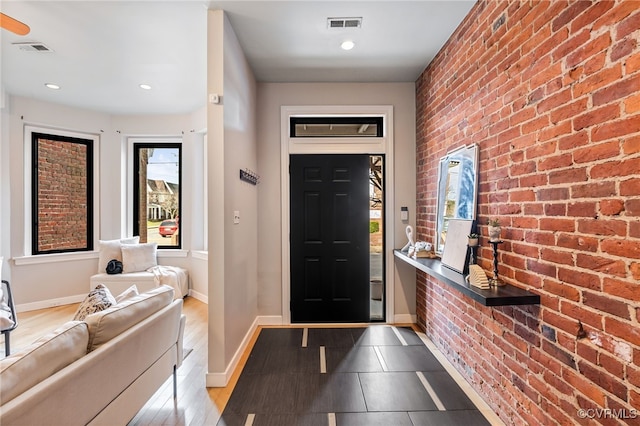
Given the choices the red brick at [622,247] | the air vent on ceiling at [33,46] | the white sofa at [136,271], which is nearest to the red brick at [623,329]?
the red brick at [622,247]

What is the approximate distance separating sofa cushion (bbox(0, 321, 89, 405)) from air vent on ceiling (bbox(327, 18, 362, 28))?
2.65 m

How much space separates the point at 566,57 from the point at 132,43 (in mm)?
3358

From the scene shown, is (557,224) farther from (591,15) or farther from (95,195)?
(95,195)

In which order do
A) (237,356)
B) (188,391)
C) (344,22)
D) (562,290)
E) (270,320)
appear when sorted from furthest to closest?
1. (270,320)
2. (237,356)
3. (344,22)
4. (188,391)
5. (562,290)

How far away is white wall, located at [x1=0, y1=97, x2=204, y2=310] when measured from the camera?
13.4 feet

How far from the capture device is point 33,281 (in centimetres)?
423

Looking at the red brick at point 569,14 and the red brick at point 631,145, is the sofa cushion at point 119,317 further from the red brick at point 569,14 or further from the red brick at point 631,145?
the red brick at point 569,14

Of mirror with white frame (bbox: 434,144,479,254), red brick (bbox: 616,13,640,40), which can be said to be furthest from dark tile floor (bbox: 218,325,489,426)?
red brick (bbox: 616,13,640,40)

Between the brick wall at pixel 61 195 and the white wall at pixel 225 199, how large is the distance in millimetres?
3514

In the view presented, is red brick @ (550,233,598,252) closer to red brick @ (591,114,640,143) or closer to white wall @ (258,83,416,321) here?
red brick @ (591,114,640,143)

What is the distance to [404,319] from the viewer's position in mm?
3635

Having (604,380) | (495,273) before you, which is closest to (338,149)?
(495,273)
